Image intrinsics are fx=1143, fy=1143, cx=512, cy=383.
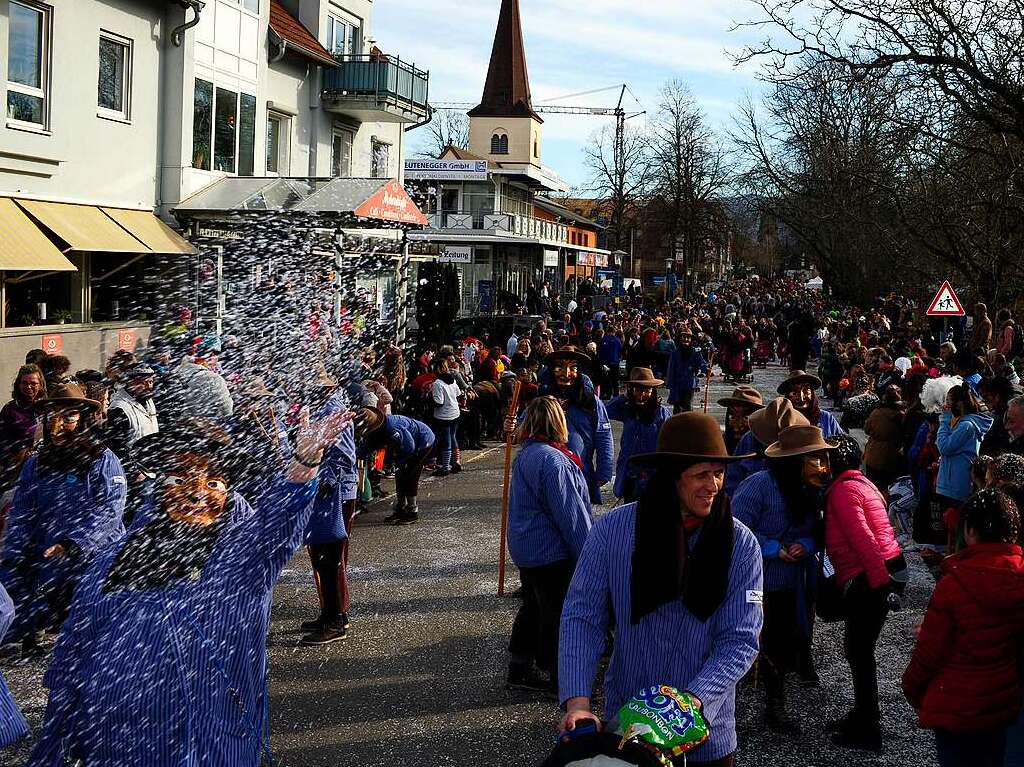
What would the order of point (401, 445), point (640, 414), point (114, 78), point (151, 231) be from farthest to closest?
1. point (151, 231)
2. point (114, 78)
3. point (401, 445)
4. point (640, 414)

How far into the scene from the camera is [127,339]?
18.9 meters

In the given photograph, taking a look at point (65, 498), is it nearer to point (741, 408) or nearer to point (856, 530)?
point (856, 530)

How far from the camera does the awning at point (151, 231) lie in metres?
19.0

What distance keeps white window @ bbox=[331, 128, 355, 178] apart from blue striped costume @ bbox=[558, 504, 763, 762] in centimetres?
2648

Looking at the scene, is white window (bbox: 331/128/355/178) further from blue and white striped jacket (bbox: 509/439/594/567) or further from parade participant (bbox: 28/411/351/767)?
parade participant (bbox: 28/411/351/767)

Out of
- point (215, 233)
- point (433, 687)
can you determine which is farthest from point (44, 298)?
point (433, 687)

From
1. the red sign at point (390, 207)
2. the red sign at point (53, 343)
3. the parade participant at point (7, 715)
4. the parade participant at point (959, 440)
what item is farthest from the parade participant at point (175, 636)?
the red sign at point (390, 207)

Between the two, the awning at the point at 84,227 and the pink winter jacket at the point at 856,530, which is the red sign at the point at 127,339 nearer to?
the awning at the point at 84,227

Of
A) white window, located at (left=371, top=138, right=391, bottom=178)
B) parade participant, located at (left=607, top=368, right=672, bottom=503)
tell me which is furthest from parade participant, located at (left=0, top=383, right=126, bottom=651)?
white window, located at (left=371, top=138, right=391, bottom=178)

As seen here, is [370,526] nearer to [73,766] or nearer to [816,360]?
[73,766]

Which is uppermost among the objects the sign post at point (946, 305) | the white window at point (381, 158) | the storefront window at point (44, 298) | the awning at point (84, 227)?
the white window at point (381, 158)

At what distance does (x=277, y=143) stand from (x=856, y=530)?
22.9 meters

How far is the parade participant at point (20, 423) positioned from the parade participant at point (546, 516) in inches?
168

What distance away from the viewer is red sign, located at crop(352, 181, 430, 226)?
21.6 m
